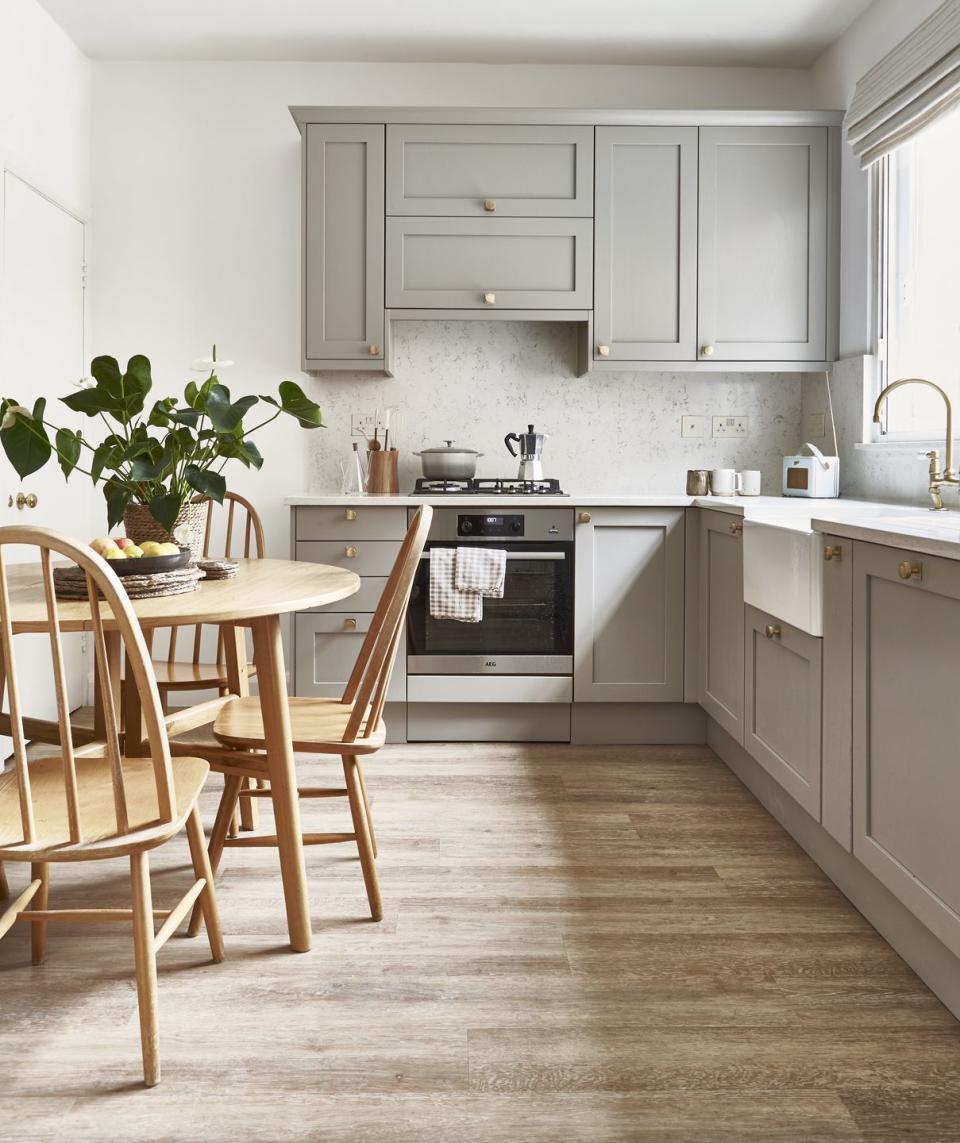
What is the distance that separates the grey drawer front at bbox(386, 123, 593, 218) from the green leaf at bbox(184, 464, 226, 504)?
200 centimetres

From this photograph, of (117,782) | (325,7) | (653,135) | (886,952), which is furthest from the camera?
(653,135)

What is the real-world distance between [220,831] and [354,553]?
165 centimetres

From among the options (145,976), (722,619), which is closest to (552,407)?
(722,619)

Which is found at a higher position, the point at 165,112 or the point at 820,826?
the point at 165,112

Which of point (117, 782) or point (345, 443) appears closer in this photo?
point (117, 782)

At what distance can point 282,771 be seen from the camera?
2.12 metres

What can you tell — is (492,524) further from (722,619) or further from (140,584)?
(140,584)

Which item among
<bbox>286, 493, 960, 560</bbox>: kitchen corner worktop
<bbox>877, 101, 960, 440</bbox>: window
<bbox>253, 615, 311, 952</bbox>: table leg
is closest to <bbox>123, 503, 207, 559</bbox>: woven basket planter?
<bbox>253, 615, 311, 952</bbox>: table leg

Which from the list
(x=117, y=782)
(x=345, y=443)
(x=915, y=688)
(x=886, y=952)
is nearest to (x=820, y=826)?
(x=886, y=952)

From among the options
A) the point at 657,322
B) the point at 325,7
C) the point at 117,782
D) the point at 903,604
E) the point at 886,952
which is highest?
the point at 325,7

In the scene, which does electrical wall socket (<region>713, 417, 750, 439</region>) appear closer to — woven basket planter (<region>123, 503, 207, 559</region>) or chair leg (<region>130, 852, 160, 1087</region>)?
woven basket planter (<region>123, 503, 207, 559</region>)

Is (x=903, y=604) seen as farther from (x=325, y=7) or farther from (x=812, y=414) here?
(x=325, y=7)

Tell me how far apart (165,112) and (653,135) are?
1.99m

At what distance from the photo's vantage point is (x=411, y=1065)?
173 cm
